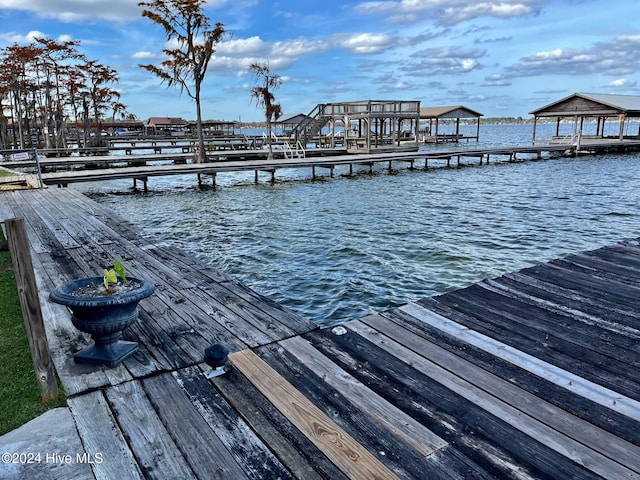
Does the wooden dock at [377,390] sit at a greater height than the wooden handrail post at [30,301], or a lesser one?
lesser

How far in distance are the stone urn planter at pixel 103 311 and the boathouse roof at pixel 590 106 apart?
4227cm

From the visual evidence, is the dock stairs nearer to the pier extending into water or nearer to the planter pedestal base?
the pier extending into water

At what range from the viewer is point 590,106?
3812cm

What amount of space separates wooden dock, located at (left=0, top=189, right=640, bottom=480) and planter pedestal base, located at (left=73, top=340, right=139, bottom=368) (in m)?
0.07

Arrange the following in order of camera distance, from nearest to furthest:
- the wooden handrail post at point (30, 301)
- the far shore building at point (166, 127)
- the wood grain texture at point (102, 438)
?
the wood grain texture at point (102, 438) → the wooden handrail post at point (30, 301) → the far shore building at point (166, 127)

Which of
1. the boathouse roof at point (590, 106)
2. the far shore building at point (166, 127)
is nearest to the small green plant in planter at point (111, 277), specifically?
the boathouse roof at point (590, 106)

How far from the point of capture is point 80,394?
10.4ft

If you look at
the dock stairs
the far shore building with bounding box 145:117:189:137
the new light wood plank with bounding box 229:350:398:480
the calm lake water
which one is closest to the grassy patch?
the new light wood plank with bounding box 229:350:398:480

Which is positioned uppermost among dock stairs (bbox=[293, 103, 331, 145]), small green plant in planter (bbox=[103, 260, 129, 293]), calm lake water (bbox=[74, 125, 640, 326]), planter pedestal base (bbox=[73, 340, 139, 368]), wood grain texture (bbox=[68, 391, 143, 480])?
dock stairs (bbox=[293, 103, 331, 145])

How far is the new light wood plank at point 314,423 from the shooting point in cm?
245

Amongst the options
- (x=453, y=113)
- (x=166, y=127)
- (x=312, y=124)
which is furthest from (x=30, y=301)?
(x=166, y=127)

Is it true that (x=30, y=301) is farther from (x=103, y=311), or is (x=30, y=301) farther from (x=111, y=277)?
(x=111, y=277)

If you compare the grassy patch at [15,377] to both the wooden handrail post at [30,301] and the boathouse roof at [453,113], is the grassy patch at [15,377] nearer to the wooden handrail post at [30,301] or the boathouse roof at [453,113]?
the wooden handrail post at [30,301]

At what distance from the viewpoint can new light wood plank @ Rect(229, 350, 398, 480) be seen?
2453 mm
